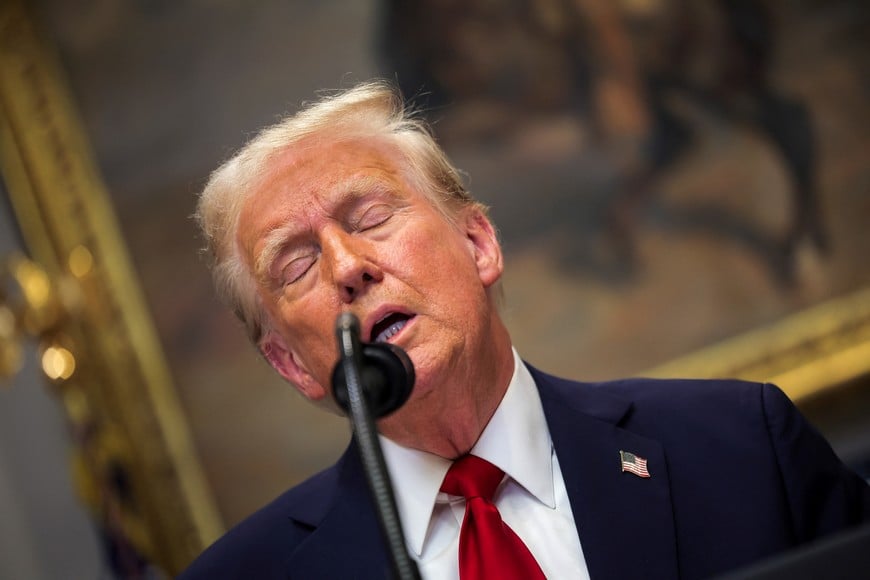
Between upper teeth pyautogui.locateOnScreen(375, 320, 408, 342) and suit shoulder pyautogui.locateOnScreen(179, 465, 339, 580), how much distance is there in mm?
392

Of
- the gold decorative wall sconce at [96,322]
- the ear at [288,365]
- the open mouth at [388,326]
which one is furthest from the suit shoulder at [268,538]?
the gold decorative wall sconce at [96,322]

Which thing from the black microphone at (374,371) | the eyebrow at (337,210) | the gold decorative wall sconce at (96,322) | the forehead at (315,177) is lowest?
the gold decorative wall sconce at (96,322)

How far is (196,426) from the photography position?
5.37m

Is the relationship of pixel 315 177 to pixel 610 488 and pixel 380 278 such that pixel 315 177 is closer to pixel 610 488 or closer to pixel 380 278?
pixel 380 278

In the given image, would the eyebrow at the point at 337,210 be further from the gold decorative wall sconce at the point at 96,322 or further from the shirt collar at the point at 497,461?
the gold decorative wall sconce at the point at 96,322

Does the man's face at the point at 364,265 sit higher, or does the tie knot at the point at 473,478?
the man's face at the point at 364,265

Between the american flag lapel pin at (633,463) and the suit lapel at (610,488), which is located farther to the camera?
the american flag lapel pin at (633,463)

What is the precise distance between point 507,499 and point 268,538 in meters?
0.51

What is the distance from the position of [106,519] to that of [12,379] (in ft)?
3.25

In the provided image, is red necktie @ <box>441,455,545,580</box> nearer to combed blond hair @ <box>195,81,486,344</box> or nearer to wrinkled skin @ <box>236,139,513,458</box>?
wrinkled skin @ <box>236,139,513,458</box>

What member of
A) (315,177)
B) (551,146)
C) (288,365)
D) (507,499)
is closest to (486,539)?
(507,499)

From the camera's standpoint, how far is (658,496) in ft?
6.80

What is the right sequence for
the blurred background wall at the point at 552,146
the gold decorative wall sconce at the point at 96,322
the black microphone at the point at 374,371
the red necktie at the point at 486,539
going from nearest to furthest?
the black microphone at the point at 374,371
the red necktie at the point at 486,539
the blurred background wall at the point at 552,146
the gold decorative wall sconce at the point at 96,322

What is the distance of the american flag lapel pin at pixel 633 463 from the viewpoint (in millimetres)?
2117
